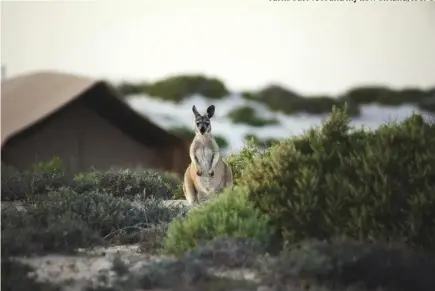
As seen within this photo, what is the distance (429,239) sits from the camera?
124 inches

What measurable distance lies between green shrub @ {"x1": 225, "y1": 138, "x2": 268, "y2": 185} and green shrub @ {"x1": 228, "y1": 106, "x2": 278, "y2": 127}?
0.32ft

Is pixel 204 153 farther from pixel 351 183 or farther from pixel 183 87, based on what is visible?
pixel 351 183

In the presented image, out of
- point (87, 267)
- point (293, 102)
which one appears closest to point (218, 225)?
point (87, 267)

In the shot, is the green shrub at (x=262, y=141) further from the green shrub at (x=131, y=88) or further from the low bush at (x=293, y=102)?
the green shrub at (x=131, y=88)

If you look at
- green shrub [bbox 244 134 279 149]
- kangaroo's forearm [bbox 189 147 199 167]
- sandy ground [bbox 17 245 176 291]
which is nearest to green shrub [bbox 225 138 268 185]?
green shrub [bbox 244 134 279 149]

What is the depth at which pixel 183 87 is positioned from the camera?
335cm

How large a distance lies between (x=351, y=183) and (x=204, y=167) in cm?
76

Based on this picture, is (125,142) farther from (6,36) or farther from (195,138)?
(6,36)

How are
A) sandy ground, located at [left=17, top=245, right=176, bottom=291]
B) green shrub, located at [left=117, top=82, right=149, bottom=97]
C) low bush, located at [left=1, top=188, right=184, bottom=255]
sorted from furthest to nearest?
green shrub, located at [left=117, top=82, right=149, bottom=97], low bush, located at [left=1, top=188, right=184, bottom=255], sandy ground, located at [left=17, top=245, right=176, bottom=291]

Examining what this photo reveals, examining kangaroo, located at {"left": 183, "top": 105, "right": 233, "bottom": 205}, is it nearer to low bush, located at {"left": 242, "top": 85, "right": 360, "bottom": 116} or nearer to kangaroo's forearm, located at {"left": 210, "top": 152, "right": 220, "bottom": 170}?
kangaroo's forearm, located at {"left": 210, "top": 152, "right": 220, "bottom": 170}

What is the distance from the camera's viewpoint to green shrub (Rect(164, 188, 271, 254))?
3.12 m

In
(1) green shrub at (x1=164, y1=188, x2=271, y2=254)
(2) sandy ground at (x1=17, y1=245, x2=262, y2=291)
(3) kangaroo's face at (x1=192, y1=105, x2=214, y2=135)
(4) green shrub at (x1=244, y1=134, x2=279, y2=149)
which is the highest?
(3) kangaroo's face at (x1=192, y1=105, x2=214, y2=135)

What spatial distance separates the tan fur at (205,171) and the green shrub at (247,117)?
0.54ft

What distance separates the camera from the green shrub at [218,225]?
10.2 feet
